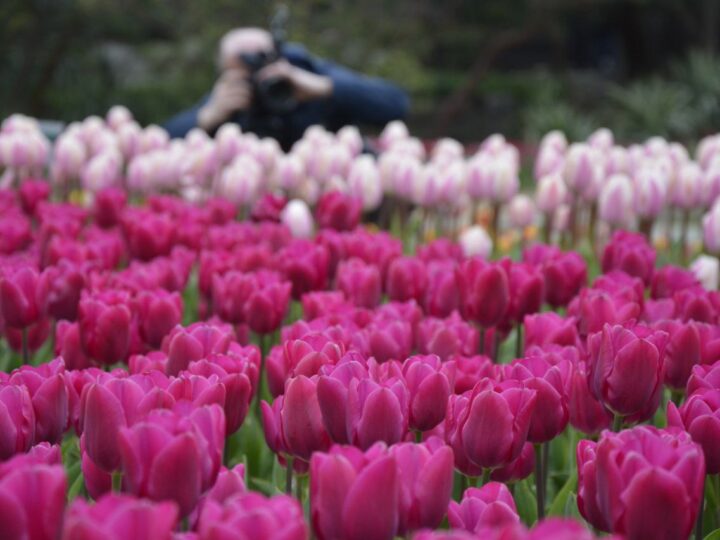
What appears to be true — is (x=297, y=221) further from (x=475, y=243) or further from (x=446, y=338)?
(x=446, y=338)

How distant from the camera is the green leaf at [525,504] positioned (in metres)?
1.59

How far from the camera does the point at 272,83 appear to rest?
485cm

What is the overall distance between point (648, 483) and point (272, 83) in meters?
4.13

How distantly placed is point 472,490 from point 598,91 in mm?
23189

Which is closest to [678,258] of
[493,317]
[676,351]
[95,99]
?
[493,317]

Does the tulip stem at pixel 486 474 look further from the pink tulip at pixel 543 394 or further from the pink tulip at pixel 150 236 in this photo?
the pink tulip at pixel 150 236

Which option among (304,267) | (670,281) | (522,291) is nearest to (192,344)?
(522,291)

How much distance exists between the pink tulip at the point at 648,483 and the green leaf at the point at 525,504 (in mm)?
566

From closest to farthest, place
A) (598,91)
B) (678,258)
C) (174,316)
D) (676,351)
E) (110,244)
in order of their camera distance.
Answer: (676,351) → (174,316) → (110,244) → (678,258) → (598,91)

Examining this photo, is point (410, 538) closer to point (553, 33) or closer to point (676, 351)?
point (676, 351)

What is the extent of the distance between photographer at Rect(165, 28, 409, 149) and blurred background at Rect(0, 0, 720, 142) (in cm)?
817

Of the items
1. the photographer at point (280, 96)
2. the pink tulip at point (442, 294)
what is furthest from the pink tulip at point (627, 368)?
the photographer at point (280, 96)

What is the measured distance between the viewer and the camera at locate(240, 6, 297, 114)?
186 inches

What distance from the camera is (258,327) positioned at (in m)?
2.02
